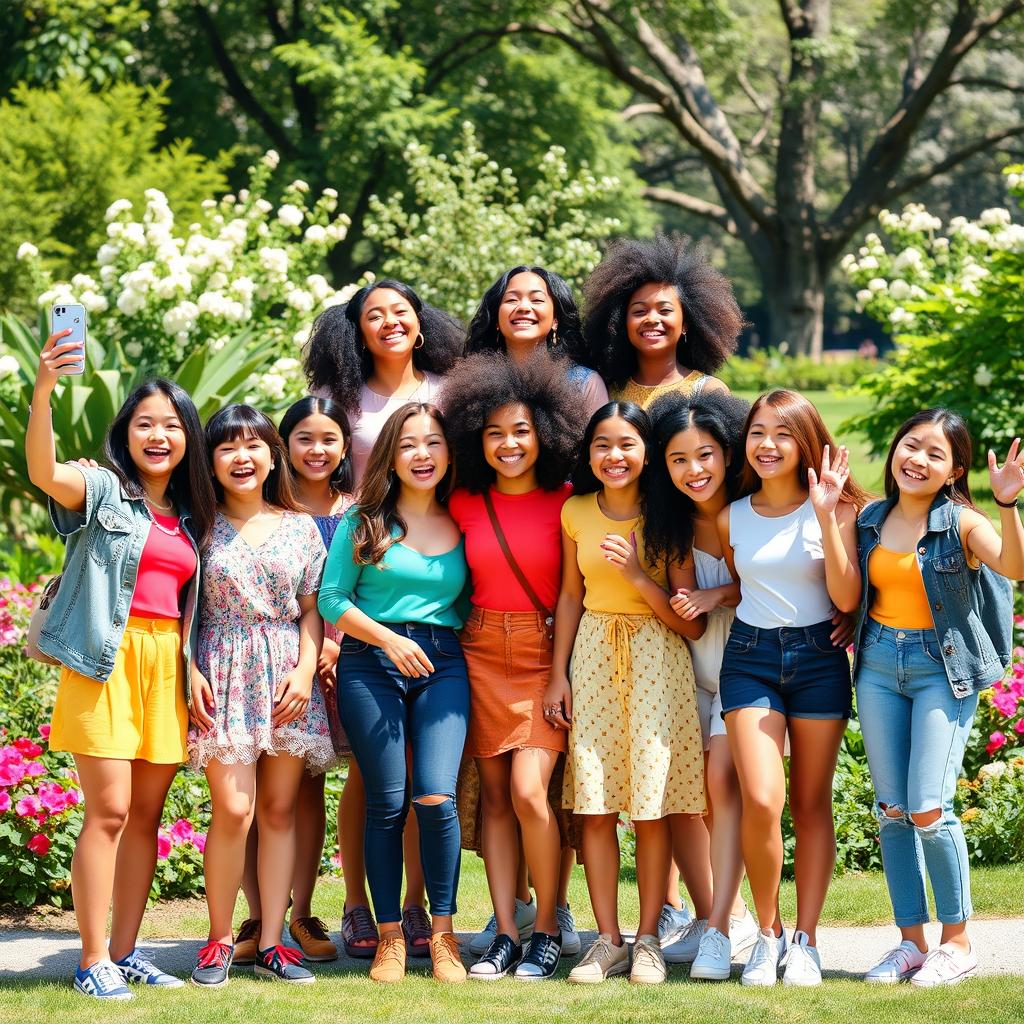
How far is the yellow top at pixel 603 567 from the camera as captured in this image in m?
4.32

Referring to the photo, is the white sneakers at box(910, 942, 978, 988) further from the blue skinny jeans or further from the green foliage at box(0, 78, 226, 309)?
the green foliage at box(0, 78, 226, 309)

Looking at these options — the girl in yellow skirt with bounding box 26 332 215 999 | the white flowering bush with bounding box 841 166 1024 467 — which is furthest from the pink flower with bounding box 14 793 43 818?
the white flowering bush with bounding box 841 166 1024 467

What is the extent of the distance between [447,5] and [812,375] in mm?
9991

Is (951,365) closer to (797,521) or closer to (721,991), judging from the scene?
(797,521)

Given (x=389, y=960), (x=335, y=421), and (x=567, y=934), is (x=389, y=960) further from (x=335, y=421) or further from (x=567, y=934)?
(x=335, y=421)

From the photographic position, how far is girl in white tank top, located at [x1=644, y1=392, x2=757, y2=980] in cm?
427

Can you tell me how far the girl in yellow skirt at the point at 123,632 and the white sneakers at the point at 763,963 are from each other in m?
1.69

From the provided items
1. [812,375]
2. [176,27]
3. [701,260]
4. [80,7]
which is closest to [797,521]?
[701,260]

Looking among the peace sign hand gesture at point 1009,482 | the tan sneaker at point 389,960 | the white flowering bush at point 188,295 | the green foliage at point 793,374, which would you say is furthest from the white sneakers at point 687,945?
the green foliage at point 793,374

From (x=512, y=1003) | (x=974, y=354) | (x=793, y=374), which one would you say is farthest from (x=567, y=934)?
(x=793, y=374)

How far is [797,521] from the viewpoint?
4.25m

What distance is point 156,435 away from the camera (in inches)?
164

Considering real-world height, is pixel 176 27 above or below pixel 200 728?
above

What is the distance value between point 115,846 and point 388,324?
2003 mm
